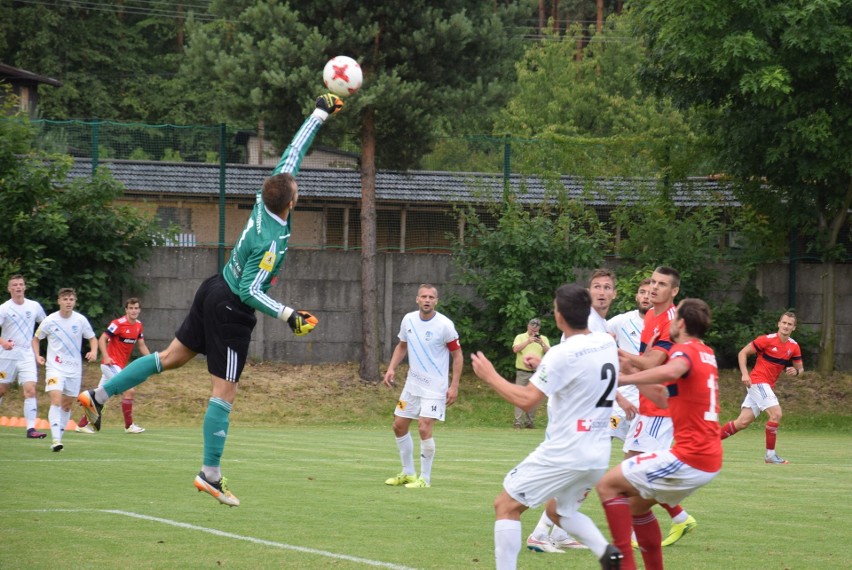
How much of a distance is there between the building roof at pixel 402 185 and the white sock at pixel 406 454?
1364 centimetres

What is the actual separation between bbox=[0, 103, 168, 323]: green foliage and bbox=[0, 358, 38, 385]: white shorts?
18.3ft

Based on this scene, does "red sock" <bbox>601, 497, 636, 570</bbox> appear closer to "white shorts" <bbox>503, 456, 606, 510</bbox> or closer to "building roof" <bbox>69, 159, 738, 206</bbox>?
"white shorts" <bbox>503, 456, 606, 510</bbox>

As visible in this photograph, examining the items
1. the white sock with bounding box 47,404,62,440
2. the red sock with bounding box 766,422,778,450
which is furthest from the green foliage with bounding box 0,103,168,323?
the red sock with bounding box 766,422,778,450

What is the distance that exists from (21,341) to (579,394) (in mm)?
13334

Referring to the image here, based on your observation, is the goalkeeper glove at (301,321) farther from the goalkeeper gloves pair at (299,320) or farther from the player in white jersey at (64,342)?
the player in white jersey at (64,342)

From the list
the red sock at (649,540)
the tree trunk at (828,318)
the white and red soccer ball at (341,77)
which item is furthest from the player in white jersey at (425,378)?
the tree trunk at (828,318)

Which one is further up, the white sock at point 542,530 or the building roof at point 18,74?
the building roof at point 18,74

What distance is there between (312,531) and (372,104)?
17.1 metres

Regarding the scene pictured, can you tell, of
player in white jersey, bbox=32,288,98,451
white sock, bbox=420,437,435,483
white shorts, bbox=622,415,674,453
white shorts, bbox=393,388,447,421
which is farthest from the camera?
player in white jersey, bbox=32,288,98,451

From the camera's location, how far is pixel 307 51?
2409cm

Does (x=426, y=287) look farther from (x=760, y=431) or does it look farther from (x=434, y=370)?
(x=760, y=431)

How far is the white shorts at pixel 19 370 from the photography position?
17578mm

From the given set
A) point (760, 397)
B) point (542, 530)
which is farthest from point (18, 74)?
point (542, 530)

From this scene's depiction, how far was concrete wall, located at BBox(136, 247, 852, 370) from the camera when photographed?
991 inches
